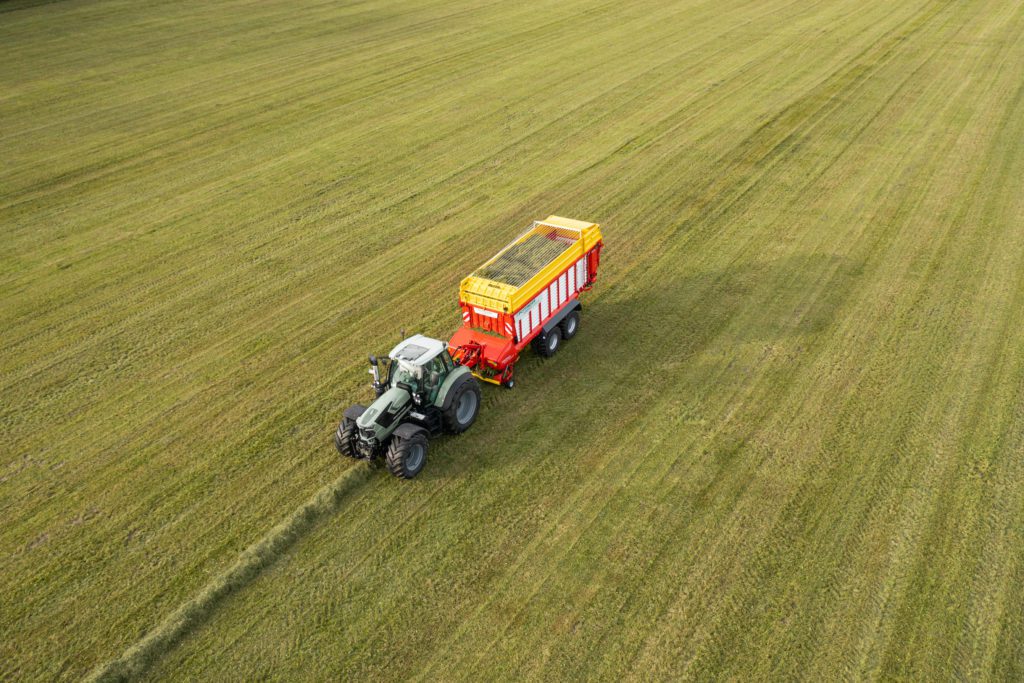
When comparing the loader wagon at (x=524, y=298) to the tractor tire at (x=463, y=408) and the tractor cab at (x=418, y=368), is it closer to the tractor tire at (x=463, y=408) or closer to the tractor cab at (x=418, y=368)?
the tractor tire at (x=463, y=408)

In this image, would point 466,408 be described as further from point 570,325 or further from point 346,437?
point 570,325

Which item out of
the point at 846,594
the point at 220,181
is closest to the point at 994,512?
the point at 846,594

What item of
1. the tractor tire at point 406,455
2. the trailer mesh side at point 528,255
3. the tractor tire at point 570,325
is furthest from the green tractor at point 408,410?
the tractor tire at point 570,325

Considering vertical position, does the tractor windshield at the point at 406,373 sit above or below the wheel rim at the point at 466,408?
above

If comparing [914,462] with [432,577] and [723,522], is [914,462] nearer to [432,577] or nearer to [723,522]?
[723,522]

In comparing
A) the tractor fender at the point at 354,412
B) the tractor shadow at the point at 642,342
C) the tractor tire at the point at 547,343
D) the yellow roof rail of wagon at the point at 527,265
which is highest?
the yellow roof rail of wagon at the point at 527,265
